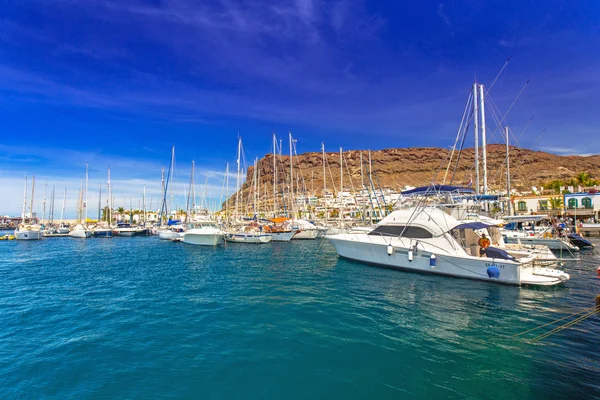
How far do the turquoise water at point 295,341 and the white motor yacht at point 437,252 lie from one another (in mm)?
907

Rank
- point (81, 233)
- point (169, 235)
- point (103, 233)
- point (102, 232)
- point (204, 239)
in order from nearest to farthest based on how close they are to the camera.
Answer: point (204, 239), point (169, 235), point (81, 233), point (102, 232), point (103, 233)

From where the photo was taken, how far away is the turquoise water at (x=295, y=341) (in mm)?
7671

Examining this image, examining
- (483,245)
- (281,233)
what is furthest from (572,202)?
(483,245)

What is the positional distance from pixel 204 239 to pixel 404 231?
31.2 m

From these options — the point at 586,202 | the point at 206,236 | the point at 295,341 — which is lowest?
the point at 295,341

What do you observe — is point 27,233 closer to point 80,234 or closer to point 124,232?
point 80,234

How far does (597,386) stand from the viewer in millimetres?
7391

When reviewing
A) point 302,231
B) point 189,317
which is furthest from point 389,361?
point 302,231

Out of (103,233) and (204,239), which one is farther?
(103,233)

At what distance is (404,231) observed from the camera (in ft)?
71.3

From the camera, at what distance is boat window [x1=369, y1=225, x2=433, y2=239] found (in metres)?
20.9

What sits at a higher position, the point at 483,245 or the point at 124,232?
the point at 483,245

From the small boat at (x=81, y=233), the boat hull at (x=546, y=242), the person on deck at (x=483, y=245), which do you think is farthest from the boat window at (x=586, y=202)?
the small boat at (x=81, y=233)

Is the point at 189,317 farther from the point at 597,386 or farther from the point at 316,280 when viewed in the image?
the point at 597,386
